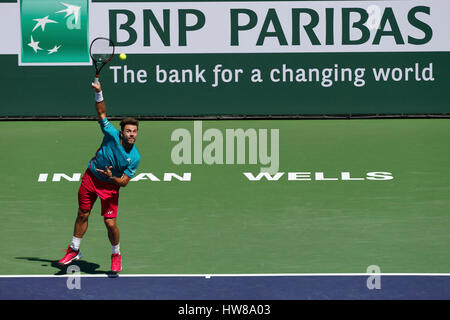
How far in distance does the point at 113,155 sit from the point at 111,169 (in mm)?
141

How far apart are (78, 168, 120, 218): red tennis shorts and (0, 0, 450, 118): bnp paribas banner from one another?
10.5 meters

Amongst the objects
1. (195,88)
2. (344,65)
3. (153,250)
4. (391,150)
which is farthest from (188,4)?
(153,250)

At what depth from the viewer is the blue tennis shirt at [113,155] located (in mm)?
10227

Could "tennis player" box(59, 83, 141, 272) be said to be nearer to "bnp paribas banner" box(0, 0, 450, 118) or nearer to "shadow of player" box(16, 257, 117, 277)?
"shadow of player" box(16, 257, 117, 277)

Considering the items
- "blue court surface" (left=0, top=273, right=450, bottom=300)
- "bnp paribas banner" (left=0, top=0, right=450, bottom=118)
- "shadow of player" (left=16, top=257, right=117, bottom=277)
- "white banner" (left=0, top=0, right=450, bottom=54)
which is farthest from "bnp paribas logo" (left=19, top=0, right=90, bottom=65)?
"blue court surface" (left=0, top=273, right=450, bottom=300)

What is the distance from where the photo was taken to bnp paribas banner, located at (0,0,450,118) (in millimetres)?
20719

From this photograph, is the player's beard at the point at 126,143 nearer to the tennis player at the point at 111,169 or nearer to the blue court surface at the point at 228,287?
the tennis player at the point at 111,169

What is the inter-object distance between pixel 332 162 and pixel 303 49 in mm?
4417

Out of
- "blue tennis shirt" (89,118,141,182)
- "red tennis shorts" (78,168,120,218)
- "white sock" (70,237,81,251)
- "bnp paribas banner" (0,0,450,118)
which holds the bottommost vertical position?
"white sock" (70,237,81,251)

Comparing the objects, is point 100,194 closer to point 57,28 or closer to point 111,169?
point 111,169

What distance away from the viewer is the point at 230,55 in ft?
68.6

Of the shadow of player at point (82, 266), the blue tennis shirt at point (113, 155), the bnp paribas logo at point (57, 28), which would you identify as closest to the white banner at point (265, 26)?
the bnp paribas logo at point (57, 28)

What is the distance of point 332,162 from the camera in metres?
17.0

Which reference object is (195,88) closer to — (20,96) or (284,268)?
(20,96)
